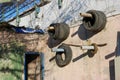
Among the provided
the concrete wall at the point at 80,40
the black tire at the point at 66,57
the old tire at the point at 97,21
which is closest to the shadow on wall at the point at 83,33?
the concrete wall at the point at 80,40

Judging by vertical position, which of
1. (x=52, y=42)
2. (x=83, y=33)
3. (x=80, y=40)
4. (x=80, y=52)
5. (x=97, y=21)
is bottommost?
(x=80, y=52)

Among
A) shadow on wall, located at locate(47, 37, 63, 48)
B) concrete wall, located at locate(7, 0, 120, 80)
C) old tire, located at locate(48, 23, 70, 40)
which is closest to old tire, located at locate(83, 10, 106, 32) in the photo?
concrete wall, located at locate(7, 0, 120, 80)

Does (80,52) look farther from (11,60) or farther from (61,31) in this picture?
(11,60)

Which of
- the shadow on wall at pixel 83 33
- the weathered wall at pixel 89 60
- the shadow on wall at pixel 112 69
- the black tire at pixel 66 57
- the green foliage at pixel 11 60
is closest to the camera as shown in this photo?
the shadow on wall at pixel 112 69

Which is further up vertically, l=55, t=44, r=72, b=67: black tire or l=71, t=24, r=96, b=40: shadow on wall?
l=71, t=24, r=96, b=40: shadow on wall

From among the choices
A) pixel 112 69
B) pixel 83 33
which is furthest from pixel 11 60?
pixel 112 69

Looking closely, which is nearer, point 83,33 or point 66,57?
point 83,33

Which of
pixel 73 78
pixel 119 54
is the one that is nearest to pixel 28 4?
pixel 73 78

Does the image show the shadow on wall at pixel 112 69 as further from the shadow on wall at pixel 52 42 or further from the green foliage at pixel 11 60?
the green foliage at pixel 11 60

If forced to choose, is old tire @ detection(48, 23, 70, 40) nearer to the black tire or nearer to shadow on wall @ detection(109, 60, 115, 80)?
the black tire

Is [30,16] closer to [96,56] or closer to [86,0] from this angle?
[86,0]

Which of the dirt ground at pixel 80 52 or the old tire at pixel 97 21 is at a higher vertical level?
the old tire at pixel 97 21

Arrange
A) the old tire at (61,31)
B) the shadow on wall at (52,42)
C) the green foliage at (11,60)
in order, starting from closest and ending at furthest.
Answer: the old tire at (61,31), the green foliage at (11,60), the shadow on wall at (52,42)

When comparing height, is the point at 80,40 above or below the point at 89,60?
above
